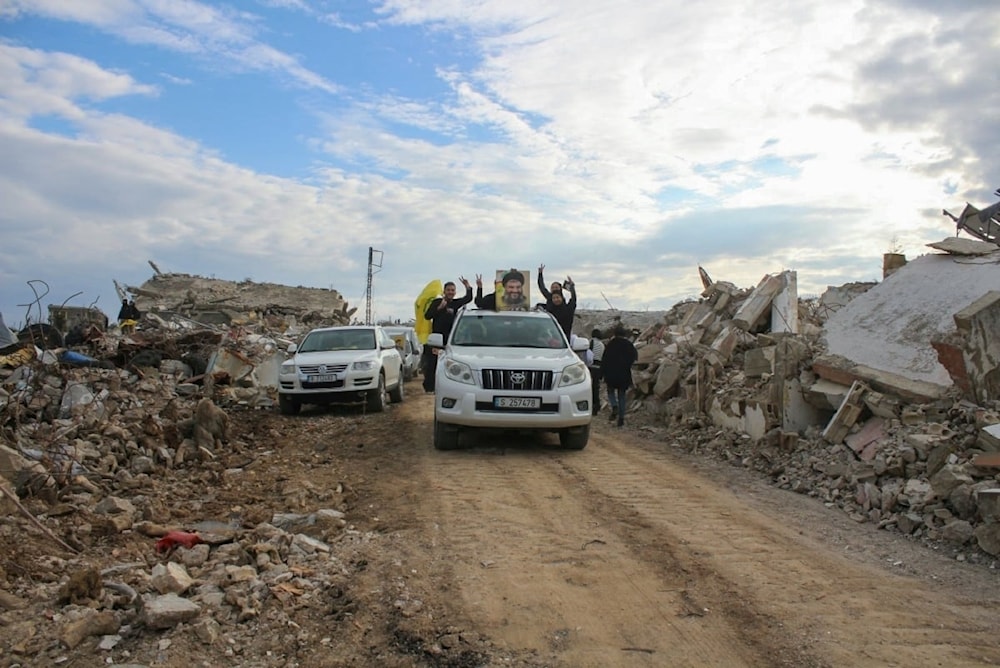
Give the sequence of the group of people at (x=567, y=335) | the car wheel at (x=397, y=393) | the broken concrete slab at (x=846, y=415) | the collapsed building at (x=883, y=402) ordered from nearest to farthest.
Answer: the collapsed building at (x=883, y=402) < the broken concrete slab at (x=846, y=415) < the group of people at (x=567, y=335) < the car wheel at (x=397, y=393)

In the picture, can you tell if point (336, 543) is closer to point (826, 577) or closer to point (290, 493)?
point (290, 493)

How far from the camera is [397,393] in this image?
15242mm

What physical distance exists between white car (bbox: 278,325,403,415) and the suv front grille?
15.1ft

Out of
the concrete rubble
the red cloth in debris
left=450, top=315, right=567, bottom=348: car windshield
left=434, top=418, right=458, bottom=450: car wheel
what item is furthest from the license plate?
the red cloth in debris

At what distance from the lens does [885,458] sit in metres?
7.33

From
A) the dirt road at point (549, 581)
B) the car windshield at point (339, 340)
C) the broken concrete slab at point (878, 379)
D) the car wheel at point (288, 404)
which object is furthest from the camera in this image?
the car windshield at point (339, 340)

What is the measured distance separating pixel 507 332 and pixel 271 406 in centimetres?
609

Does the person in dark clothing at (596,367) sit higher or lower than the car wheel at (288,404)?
higher

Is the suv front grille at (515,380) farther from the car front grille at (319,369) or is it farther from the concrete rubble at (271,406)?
the car front grille at (319,369)

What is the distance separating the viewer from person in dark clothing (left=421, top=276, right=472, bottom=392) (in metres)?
12.6

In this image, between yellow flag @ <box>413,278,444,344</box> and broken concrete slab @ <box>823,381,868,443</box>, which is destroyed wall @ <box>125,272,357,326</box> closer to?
yellow flag @ <box>413,278,444,344</box>

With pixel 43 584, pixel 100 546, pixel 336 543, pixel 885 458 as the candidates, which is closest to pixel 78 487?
pixel 100 546

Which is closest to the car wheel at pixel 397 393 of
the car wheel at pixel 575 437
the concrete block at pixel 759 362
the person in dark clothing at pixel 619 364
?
the person in dark clothing at pixel 619 364

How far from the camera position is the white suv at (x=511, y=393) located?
359 inches
